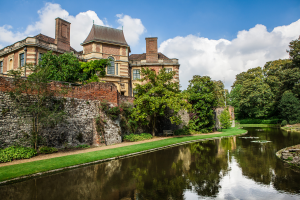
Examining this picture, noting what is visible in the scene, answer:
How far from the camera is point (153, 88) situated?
20766 mm

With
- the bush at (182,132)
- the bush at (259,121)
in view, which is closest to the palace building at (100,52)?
the bush at (182,132)

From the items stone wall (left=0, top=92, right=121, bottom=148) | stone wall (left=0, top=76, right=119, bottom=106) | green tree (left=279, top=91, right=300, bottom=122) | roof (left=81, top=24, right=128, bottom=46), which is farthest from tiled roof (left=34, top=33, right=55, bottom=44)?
green tree (left=279, top=91, right=300, bottom=122)

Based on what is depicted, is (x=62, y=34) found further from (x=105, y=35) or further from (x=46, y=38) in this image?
(x=105, y=35)

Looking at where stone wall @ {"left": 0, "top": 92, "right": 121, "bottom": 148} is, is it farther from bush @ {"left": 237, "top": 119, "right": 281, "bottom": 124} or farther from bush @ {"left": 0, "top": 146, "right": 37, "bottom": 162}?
bush @ {"left": 237, "top": 119, "right": 281, "bottom": 124}

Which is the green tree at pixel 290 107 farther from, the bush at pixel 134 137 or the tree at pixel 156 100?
the bush at pixel 134 137

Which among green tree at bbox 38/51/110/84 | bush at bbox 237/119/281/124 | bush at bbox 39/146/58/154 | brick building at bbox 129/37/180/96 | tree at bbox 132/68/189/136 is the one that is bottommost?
bush at bbox 237/119/281/124

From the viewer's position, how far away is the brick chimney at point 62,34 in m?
29.1

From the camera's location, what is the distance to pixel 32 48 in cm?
2562

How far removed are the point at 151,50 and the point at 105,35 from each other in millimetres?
9001

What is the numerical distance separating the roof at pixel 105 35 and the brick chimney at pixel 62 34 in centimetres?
296

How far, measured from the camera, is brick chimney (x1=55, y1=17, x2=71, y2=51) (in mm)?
29094

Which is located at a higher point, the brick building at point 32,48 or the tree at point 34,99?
the brick building at point 32,48

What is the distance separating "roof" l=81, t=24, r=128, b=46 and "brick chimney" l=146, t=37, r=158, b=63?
4.95 metres

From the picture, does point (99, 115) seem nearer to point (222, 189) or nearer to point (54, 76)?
point (54, 76)
